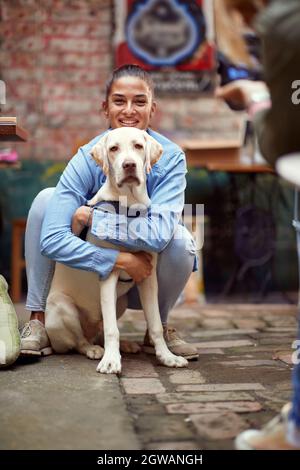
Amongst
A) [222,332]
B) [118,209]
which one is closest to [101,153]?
[118,209]

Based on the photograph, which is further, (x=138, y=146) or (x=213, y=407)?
(x=138, y=146)

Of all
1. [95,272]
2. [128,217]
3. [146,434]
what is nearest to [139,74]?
[128,217]

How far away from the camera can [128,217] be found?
9.05 ft

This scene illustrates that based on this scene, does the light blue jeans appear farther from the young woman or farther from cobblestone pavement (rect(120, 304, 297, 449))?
cobblestone pavement (rect(120, 304, 297, 449))

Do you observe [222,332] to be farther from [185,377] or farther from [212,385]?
[212,385]

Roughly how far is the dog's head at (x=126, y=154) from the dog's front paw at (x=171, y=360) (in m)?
0.72

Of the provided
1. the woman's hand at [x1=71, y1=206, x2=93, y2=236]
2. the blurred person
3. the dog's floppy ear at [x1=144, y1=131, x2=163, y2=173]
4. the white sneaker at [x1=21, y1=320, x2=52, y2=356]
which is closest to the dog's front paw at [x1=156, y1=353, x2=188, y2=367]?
the white sneaker at [x1=21, y1=320, x2=52, y2=356]

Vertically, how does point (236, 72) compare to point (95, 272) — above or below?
above

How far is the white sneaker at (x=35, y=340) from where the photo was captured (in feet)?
9.19

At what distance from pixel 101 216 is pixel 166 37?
138 inches

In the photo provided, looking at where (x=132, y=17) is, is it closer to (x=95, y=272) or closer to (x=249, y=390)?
(x=95, y=272)

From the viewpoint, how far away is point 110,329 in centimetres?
266

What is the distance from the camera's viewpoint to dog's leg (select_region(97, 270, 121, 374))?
258 cm

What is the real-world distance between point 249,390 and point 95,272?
0.79m
